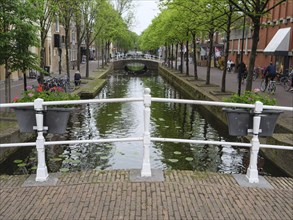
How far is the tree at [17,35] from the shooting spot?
475 inches

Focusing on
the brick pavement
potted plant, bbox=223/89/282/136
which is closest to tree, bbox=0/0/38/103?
the brick pavement

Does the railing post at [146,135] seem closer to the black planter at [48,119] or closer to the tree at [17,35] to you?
the black planter at [48,119]

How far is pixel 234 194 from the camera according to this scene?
5.07m

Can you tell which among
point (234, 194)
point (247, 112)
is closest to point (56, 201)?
point (234, 194)

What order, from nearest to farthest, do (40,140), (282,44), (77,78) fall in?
(40,140) < (77,78) < (282,44)

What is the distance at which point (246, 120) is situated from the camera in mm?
5590

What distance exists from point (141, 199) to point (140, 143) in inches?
280

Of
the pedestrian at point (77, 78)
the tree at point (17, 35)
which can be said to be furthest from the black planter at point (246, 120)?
the pedestrian at point (77, 78)

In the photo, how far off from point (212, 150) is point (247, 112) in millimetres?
5979

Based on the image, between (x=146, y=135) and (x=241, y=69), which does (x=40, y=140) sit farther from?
(x=241, y=69)

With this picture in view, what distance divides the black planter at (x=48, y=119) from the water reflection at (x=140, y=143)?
4237 millimetres

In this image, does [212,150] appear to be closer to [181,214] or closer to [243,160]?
[243,160]

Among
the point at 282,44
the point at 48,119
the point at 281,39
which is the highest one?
the point at 281,39

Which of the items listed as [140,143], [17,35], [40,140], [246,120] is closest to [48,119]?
[40,140]
